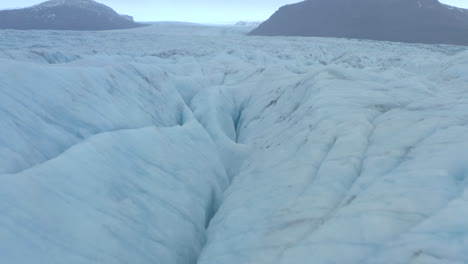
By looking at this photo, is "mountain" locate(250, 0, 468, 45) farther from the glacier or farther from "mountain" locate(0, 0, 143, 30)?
the glacier

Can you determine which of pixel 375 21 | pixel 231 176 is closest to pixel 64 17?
pixel 375 21

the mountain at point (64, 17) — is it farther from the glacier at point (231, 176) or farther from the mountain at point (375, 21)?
the glacier at point (231, 176)

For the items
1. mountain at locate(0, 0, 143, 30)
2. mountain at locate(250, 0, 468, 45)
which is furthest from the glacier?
mountain at locate(0, 0, 143, 30)

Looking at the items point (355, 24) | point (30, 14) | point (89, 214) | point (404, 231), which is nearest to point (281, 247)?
point (404, 231)

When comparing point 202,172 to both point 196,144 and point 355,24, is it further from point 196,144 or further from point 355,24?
point 355,24

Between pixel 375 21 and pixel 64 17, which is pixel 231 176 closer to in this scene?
pixel 375 21

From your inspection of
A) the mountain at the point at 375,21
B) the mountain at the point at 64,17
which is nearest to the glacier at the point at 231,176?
the mountain at the point at 375,21
